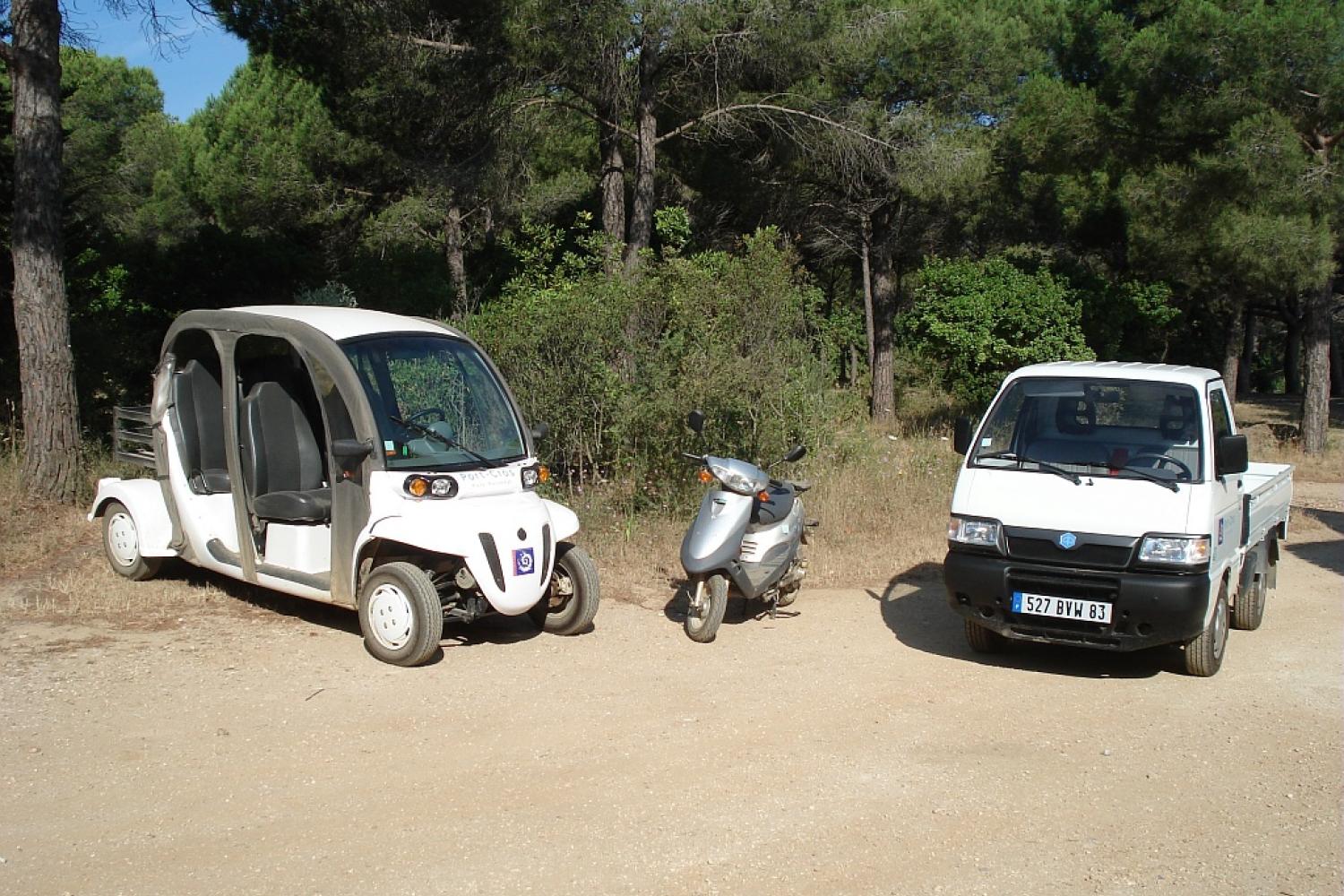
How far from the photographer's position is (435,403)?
340 inches

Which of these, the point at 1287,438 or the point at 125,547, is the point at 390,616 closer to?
the point at 125,547

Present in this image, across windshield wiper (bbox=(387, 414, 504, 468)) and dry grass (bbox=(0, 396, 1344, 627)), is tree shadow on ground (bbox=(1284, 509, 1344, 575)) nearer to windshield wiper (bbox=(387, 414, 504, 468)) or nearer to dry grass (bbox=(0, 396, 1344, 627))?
dry grass (bbox=(0, 396, 1344, 627))

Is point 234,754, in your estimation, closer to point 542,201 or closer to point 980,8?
point 542,201

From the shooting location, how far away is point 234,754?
5762 millimetres

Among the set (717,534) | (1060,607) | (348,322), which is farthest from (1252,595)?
(348,322)

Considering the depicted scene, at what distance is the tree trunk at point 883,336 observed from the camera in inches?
926

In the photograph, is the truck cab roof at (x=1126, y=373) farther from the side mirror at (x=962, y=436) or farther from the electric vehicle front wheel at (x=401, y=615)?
the electric vehicle front wheel at (x=401, y=615)

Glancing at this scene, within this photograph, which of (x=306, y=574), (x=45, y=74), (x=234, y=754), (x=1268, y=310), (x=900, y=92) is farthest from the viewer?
(x=1268, y=310)

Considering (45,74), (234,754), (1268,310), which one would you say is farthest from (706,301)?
(1268,310)

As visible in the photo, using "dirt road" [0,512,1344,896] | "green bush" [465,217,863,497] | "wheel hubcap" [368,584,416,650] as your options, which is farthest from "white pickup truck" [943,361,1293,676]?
"green bush" [465,217,863,497]

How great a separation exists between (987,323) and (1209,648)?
42.8 ft

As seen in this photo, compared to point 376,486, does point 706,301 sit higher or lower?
higher

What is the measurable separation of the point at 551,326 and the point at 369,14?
5217mm

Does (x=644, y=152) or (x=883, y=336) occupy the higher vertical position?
(x=644, y=152)
